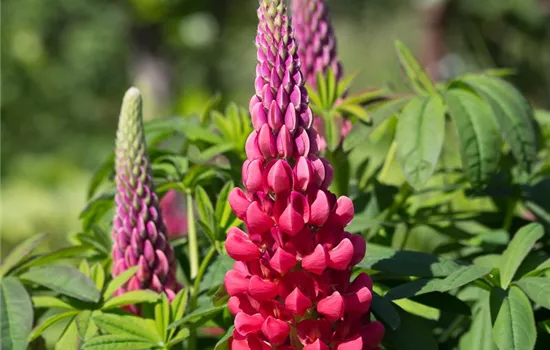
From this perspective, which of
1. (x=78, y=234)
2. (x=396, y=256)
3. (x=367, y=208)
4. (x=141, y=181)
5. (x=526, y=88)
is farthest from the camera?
(x=526, y=88)

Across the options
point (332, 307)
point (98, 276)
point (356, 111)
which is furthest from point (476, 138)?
point (98, 276)

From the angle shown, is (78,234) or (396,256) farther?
(78,234)

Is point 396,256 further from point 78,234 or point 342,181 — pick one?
point 78,234

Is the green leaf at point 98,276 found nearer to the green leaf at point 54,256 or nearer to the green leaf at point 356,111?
the green leaf at point 54,256

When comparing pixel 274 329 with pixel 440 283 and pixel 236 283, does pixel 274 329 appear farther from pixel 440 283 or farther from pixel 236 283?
pixel 440 283

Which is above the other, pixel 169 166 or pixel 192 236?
pixel 169 166

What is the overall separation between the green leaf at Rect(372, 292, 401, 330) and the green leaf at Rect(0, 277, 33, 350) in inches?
19.6

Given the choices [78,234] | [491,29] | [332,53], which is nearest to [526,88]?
[491,29]

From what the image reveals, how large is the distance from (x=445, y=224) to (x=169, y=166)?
53 centimetres

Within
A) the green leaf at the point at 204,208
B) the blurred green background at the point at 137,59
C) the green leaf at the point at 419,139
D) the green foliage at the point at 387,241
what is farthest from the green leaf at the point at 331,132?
the blurred green background at the point at 137,59

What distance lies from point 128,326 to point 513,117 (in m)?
0.70

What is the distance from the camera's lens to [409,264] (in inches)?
45.3

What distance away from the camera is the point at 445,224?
1.59m

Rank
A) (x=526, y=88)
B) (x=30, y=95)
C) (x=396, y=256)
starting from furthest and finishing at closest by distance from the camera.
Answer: (x=30, y=95) → (x=526, y=88) → (x=396, y=256)
